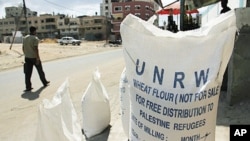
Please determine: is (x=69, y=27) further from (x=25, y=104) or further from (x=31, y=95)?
(x=25, y=104)

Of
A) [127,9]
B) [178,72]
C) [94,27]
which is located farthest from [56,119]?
[94,27]

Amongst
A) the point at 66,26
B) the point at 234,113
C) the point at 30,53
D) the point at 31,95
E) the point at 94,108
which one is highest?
the point at 66,26

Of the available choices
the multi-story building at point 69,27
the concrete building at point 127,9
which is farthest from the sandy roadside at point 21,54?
the multi-story building at point 69,27

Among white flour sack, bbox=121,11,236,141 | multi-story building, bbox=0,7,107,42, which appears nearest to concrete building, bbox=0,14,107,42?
multi-story building, bbox=0,7,107,42

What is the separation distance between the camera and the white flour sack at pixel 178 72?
1540mm

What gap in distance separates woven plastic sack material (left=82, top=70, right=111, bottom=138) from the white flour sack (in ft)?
6.49

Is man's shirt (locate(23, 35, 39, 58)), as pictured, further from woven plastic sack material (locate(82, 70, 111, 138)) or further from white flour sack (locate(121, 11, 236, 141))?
white flour sack (locate(121, 11, 236, 141))

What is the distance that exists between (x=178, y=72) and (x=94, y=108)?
2.29 m

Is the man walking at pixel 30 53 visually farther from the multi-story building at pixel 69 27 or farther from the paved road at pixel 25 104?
the multi-story building at pixel 69 27

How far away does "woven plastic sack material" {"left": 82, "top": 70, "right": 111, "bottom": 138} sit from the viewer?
12.0 feet

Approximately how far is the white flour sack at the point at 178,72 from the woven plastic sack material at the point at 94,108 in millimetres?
1979

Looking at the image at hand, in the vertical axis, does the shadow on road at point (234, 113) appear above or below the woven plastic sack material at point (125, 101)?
below

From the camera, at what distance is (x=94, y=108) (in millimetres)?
3689

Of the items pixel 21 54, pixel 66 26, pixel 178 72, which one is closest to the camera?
pixel 178 72
